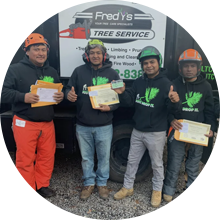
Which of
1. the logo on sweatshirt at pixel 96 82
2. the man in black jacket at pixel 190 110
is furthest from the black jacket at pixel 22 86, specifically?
the man in black jacket at pixel 190 110

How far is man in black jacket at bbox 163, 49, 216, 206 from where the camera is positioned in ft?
8.41

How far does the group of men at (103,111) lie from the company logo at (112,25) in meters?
0.29

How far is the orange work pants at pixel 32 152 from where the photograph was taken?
2.52m

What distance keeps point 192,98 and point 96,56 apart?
1.23m

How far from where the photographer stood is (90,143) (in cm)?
275

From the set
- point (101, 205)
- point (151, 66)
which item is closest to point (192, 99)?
point (151, 66)

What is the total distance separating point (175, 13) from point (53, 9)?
152 cm

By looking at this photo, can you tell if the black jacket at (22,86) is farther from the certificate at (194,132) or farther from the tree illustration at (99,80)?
the certificate at (194,132)

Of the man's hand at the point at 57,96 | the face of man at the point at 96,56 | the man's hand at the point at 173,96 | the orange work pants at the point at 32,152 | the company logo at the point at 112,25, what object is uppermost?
the company logo at the point at 112,25

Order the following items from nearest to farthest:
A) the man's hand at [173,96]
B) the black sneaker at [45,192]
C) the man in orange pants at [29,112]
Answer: the man's hand at [173,96]
the man in orange pants at [29,112]
the black sneaker at [45,192]

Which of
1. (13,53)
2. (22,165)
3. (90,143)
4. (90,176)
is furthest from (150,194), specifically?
(13,53)

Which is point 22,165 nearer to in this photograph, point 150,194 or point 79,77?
point 79,77

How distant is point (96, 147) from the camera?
2.80m

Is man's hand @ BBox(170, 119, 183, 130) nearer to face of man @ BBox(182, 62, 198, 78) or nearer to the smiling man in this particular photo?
the smiling man
